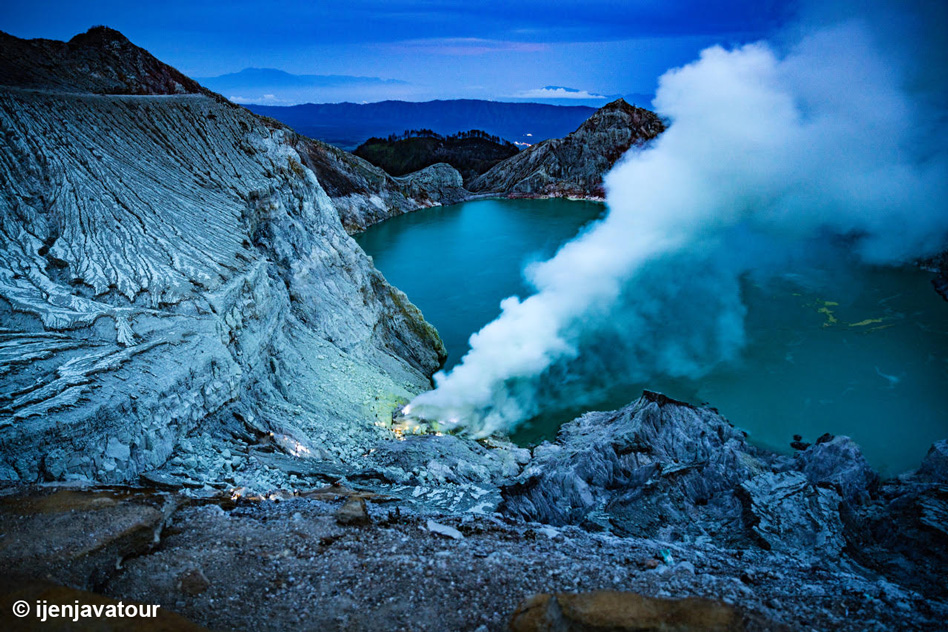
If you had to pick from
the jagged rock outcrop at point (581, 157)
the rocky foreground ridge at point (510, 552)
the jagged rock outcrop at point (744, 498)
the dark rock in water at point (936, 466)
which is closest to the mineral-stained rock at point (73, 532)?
the rocky foreground ridge at point (510, 552)

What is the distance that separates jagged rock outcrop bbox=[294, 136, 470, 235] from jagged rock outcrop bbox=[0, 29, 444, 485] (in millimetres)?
34866

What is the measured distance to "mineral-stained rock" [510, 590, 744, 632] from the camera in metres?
4.03

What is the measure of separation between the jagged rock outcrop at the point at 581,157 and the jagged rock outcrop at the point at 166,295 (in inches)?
2349

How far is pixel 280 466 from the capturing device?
974 cm

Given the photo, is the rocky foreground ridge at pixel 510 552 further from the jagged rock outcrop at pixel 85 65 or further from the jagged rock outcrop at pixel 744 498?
the jagged rock outcrop at pixel 85 65

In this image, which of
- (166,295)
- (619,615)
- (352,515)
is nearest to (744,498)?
(619,615)

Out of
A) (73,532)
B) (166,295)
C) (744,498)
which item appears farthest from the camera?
(166,295)

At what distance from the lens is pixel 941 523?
330 inches

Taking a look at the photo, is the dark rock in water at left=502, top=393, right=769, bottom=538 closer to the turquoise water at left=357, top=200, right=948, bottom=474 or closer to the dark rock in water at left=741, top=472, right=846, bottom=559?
the dark rock in water at left=741, top=472, right=846, bottom=559

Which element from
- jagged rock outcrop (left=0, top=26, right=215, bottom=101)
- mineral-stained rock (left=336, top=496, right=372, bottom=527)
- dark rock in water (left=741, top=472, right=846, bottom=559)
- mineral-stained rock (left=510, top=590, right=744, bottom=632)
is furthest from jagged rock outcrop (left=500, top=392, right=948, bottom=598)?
jagged rock outcrop (left=0, top=26, right=215, bottom=101)

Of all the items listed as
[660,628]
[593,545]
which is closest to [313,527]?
[593,545]

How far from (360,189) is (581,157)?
37241 mm

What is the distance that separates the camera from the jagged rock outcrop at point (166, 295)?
8.02 m

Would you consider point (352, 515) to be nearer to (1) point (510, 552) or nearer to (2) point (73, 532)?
(1) point (510, 552)
